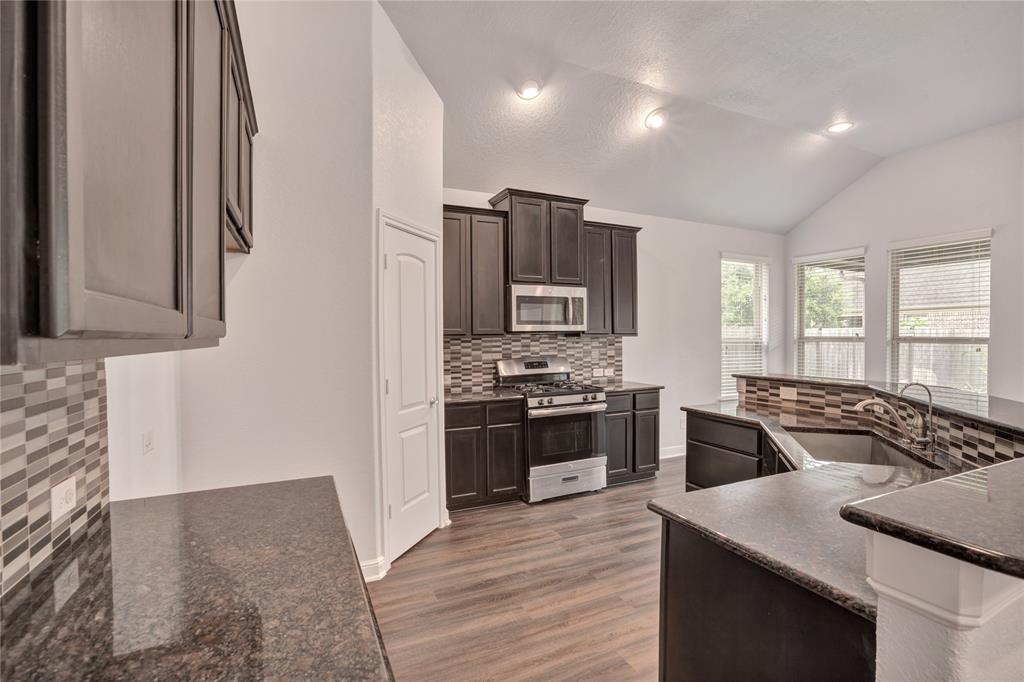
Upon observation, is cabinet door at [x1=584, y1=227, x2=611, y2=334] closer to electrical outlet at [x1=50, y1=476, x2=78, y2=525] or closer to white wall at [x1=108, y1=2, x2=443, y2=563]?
white wall at [x1=108, y1=2, x2=443, y2=563]

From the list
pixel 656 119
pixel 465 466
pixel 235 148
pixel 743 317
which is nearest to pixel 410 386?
pixel 465 466

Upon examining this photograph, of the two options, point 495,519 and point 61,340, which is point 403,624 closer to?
point 495,519

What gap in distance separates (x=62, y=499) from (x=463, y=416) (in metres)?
2.72

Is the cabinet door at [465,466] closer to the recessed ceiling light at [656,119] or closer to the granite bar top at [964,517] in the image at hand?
the recessed ceiling light at [656,119]

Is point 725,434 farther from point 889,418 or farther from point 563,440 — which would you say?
point 563,440

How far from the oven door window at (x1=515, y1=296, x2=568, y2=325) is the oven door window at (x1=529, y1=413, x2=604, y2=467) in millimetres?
886

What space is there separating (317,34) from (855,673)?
3.34 m

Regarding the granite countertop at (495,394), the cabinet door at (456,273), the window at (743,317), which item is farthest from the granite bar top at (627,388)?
the window at (743,317)

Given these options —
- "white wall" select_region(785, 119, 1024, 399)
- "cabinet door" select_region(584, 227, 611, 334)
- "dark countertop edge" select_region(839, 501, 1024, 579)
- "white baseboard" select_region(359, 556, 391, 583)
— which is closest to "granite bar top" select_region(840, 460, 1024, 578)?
"dark countertop edge" select_region(839, 501, 1024, 579)

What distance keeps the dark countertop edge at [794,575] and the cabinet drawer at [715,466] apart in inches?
70.1

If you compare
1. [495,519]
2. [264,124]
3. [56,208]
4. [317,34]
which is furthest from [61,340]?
[495,519]

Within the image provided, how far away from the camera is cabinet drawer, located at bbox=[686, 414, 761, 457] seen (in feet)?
9.16

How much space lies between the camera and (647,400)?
4613mm

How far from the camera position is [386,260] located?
2.81 metres
